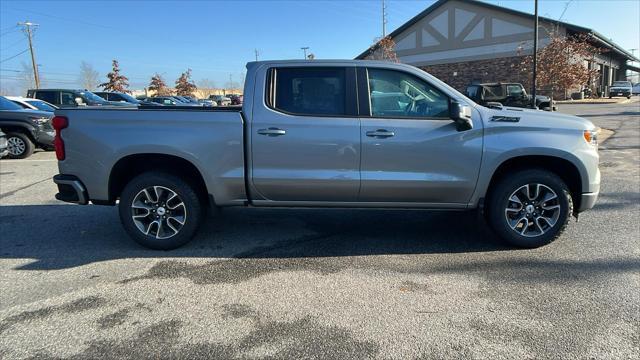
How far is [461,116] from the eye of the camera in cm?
427

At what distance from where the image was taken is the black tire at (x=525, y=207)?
4.54 m

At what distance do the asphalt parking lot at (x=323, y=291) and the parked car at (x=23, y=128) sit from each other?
696 cm

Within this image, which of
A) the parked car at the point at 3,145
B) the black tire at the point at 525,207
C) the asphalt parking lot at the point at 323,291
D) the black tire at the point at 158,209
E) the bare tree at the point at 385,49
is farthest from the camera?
the bare tree at the point at 385,49

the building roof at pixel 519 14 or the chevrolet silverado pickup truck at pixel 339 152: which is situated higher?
the building roof at pixel 519 14

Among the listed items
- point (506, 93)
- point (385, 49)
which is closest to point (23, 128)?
point (506, 93)

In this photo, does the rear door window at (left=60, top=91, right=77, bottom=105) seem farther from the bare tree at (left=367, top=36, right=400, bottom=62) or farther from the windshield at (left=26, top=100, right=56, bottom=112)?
the bare tree at (left=367, top=36, right=400, bottom=62)

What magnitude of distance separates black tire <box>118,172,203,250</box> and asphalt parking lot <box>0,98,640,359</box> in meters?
0.15

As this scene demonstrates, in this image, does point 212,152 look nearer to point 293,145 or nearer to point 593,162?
point 293,145

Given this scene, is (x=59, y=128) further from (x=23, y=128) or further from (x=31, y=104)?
→ (x=31, y=104)

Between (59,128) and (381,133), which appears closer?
(381,133)

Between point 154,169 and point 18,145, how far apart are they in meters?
9.33

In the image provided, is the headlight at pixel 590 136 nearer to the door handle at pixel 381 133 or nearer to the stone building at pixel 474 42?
the door handle at pixel 381 133

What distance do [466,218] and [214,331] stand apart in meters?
3.87

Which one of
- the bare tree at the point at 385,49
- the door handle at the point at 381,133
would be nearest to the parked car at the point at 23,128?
the door handle at the point at 381,133
